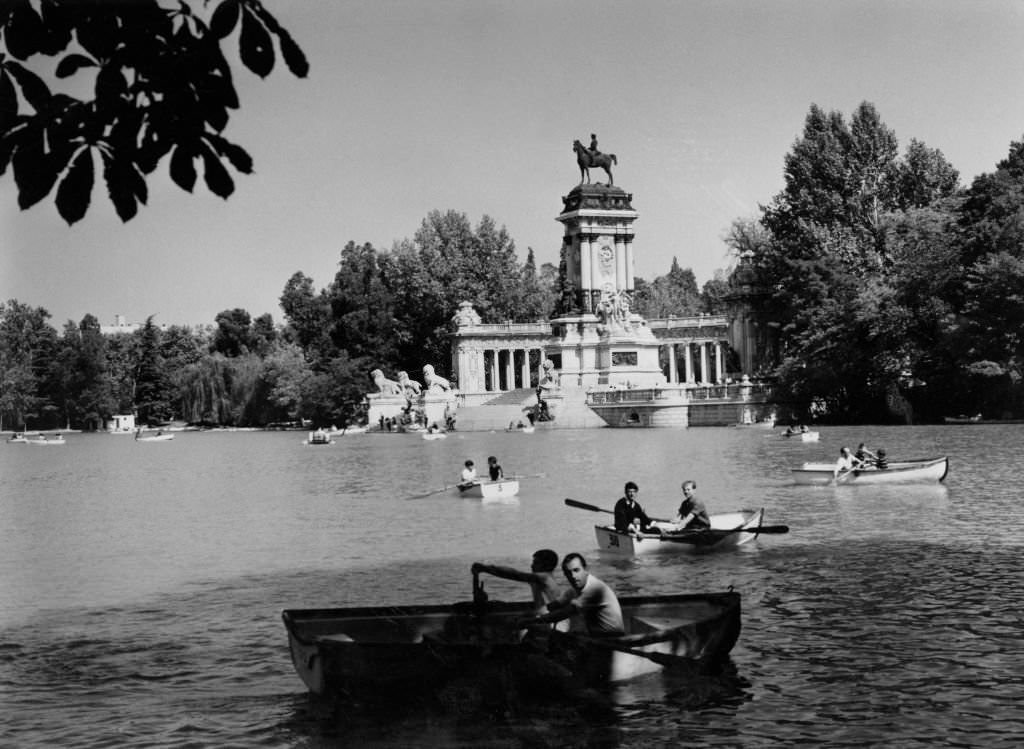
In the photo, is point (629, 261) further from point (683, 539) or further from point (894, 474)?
point (683, 539)

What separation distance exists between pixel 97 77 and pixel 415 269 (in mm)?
107006

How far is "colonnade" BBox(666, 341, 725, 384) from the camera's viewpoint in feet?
342

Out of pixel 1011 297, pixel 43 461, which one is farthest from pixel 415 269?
pixel 1011 297

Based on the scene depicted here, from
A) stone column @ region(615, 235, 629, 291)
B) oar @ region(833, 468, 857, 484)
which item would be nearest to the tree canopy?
oar @ region(833, 468, 857, 484)

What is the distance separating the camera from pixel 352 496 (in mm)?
37250

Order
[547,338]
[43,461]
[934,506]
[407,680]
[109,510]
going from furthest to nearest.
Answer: [547,338] → [43,461] → [109,510] → [934,506] → [407,680]

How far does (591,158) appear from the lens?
100750mm

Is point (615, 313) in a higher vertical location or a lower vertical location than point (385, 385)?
higher

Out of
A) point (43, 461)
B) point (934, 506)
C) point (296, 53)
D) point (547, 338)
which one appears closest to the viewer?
point (296, 53)

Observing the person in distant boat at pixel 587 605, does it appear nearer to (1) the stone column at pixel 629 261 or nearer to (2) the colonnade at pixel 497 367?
(1) the stone column at pixel 629 261

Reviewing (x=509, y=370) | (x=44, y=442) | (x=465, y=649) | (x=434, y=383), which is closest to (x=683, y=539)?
(x=465, y=649)

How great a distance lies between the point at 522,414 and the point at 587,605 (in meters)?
75.2

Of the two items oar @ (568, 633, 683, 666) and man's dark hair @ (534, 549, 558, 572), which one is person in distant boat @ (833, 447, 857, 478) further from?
oar @ (568, 633, 683, 666)

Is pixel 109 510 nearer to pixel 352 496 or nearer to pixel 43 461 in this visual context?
pixel 352 496
